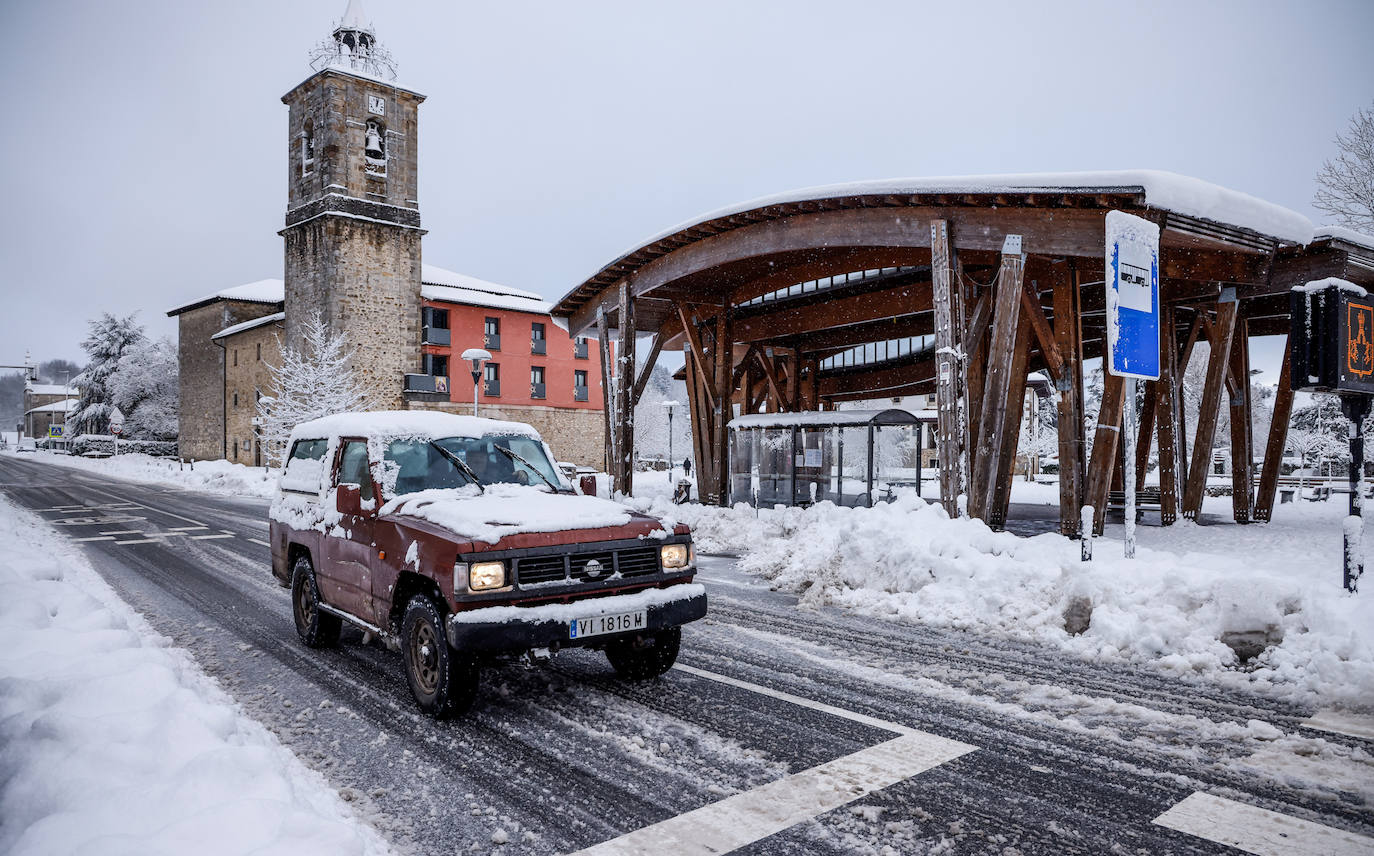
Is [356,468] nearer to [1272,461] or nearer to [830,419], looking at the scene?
[830,419]

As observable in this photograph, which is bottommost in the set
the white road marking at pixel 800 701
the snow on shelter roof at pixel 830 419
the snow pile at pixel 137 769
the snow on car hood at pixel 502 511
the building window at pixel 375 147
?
the white road marking at pixel 800 701

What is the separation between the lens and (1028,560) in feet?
28.8

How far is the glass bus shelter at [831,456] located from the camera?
725 inches

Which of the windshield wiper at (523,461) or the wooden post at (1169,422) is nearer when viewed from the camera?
the windshield wiper at (523,461)

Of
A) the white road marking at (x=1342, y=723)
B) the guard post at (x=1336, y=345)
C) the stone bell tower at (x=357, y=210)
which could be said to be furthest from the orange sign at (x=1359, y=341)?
the stone bell tower at (x=357, y=210)

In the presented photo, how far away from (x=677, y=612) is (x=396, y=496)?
7.56 ft

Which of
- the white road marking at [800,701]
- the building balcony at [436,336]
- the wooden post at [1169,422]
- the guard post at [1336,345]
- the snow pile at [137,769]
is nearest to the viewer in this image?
the snow pile at [137,769]

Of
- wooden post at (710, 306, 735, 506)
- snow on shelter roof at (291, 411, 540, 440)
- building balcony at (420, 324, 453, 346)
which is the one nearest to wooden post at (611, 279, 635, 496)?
wooden post at (710, 306, 735, 506)

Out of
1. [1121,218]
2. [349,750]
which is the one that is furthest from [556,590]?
[1121,218]

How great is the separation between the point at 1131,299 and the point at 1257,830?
244 inches

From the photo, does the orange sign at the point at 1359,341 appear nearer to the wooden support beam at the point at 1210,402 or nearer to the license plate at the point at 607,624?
the wooden support beam at the point at 1210,402

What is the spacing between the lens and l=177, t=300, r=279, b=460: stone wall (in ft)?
177

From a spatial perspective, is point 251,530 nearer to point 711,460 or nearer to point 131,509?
point 131,509

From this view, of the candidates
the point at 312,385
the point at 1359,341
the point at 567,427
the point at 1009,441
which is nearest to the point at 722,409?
the point at 1009,441
